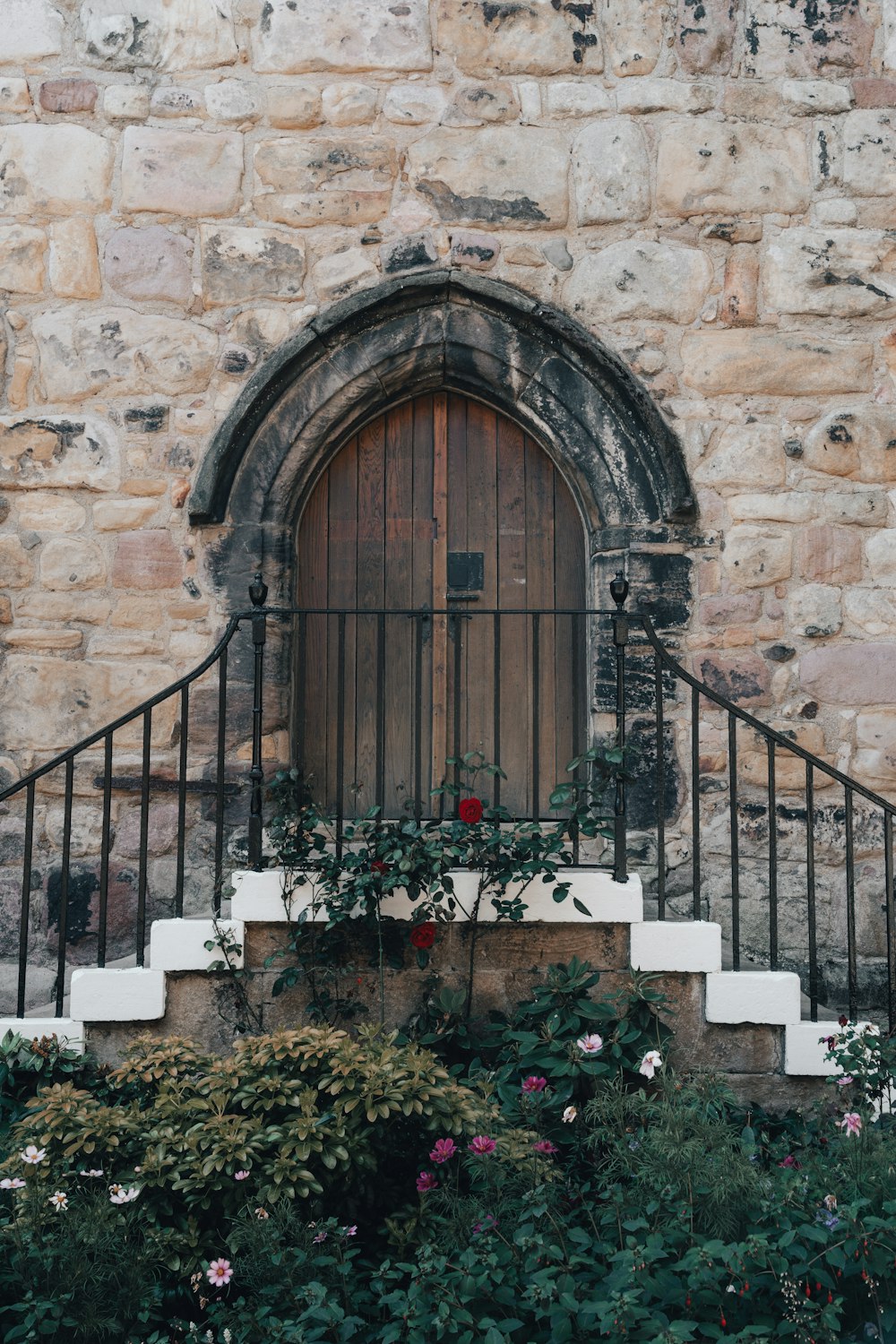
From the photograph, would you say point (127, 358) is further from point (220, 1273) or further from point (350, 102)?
point (220, 1273)

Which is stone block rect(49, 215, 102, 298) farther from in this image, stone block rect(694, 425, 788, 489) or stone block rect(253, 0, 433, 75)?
stone block rect(694, 425, 788, 489)

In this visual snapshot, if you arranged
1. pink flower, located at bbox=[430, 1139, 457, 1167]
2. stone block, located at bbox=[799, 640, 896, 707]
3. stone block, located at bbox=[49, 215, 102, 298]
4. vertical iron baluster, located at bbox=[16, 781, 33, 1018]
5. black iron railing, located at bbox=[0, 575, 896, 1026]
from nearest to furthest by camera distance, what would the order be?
pink flower, located at bbox=[430, 1139, 457, 1167], vertical iron baluster, located at bbox=[16, 781, 33, 1018], black iron railing, located at bbox=[0, 575, 896, 1026], stone block, located at bbox=[799, 640, 896, 707], stone block, located at bbox=[49, 215, 102, 298]

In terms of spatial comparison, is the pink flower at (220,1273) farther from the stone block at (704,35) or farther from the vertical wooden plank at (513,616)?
the stone block at (704,35)

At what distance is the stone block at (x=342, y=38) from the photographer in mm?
4141

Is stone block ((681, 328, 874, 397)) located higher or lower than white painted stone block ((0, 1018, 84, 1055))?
higher

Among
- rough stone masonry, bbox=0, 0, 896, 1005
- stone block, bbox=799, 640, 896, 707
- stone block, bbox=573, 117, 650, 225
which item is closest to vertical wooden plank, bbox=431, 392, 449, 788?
rough stone masonry, bbox=0, 0, 896, 1005

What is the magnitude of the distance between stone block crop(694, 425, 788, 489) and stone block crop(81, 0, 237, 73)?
95.5 inches

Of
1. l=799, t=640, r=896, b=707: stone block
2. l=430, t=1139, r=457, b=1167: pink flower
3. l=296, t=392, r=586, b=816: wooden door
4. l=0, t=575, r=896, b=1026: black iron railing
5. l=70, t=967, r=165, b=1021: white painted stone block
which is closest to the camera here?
l=430, t=1139, r=457, b=1167: pink flower

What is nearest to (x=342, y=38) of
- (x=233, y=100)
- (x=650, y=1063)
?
(x=233, y=100)

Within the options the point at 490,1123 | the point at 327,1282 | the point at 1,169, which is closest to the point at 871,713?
the point at 490,1123

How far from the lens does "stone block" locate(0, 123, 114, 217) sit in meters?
4.15

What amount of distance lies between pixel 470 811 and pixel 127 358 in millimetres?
2310

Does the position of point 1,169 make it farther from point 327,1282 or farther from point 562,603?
point 327,1282

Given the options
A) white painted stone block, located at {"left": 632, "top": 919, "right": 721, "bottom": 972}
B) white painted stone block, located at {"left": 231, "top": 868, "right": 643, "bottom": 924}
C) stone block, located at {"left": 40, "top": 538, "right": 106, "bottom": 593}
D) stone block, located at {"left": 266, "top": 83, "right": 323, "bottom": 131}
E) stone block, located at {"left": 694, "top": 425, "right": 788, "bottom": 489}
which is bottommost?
white painted stone block, located at {"left": 632, "top": 919, "right": 721, "bottom": 972}
